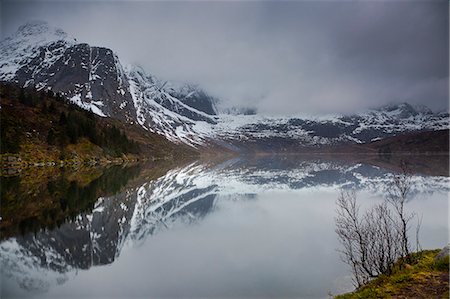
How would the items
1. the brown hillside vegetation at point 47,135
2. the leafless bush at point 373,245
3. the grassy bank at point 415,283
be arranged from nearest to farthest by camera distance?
the grassy bank at point 415,283
the leafless bush at point 373,245
the brown hillside vegetation at point 47,135

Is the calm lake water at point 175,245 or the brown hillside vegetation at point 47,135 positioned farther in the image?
the brown hillside vegetation at point 47,135

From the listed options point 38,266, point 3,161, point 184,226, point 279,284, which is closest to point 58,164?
point 3,161

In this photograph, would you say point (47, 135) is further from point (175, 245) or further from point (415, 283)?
point (415, 283)

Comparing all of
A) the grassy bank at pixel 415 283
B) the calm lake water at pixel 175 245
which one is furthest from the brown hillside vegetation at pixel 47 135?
the grassy bank at pixel 415 283

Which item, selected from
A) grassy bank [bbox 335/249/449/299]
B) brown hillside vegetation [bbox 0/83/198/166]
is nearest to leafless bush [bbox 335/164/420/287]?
grassy bank [bbox 335/249/449/299]

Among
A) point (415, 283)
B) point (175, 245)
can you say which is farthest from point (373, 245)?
point (175, 245)

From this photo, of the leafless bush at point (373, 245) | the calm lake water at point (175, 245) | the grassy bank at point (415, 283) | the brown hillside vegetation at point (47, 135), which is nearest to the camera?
the grassy bank at point (415, 283)

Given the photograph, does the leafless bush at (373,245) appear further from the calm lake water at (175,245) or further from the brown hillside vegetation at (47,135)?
the brown hillside vegetation at (47,135)

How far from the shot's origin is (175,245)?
72.6ft

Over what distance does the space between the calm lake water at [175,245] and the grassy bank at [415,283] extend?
8.69 feet

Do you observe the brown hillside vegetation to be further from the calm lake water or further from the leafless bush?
the leafless bush

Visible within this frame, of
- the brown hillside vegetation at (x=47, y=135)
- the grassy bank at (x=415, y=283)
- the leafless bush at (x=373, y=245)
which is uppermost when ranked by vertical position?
the brown hillside vegetation at (x=47, y=135)

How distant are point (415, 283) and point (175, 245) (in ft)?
45.6

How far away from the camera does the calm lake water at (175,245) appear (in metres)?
15.4
